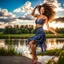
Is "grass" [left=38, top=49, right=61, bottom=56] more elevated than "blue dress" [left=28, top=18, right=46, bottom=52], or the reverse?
"blue dress" [left=28, top=18, right=46, bottom=52]

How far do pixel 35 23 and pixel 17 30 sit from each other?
9.5 inches

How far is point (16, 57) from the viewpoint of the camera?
2.44m

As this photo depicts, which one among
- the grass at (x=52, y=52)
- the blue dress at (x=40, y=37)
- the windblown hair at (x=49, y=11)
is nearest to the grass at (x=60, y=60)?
the grass at (x=52, y=52)

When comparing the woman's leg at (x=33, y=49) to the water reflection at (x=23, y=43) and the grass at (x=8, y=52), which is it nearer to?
the water reflection at (x=23, y=43)

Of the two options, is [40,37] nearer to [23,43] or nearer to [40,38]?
[40,38]

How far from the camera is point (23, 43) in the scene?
8.02 feet

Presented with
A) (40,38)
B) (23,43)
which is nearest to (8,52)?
(23,43)

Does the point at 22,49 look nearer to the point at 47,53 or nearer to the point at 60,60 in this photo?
the point at 47,53

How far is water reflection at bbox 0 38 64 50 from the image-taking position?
7.93 feet

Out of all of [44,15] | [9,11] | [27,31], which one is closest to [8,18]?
[9,11]

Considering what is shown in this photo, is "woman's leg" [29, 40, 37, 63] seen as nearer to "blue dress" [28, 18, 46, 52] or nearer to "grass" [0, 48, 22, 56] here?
"blue dress" [28, 18, 46, 52]

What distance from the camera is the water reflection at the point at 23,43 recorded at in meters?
2.42

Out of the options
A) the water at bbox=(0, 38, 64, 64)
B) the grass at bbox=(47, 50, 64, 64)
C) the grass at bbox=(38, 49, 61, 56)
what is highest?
the water at bbox=(0, 38, 64, 64)

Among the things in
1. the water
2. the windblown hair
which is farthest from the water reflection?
the windblown hair
